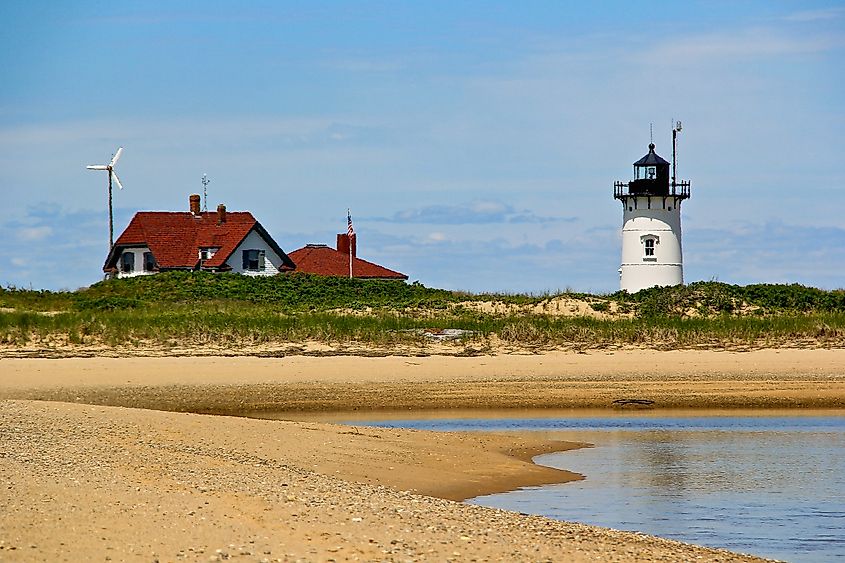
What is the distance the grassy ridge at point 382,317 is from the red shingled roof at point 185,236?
32.6 ft

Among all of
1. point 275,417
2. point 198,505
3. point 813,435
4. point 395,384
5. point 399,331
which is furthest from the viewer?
point 399,331

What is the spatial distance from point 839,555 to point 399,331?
1949 cm

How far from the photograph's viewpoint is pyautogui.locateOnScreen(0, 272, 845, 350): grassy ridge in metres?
28.7

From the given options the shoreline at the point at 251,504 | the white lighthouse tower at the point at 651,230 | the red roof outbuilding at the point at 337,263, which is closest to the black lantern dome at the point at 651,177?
the white lighthouse tower at the point at 651,230

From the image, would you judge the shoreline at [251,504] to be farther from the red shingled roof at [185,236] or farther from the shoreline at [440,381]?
the red shingled roof at [185,236]

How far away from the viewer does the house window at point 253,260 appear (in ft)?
173

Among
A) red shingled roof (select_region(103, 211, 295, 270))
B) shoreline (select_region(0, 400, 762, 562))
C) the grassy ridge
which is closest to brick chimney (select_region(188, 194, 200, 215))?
red shingled roof (select_region(103, 211, 295, 270))

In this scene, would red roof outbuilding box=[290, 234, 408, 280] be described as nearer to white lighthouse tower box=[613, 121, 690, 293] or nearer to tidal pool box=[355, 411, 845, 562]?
white lighthouse tower box=[613, 121, 690, 293]

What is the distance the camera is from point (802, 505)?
12.3 meters

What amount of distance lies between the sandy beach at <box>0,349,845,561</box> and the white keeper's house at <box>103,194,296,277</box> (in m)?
25.8

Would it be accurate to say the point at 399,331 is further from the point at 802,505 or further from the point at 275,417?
the point at 802,505

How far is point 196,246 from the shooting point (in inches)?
2072

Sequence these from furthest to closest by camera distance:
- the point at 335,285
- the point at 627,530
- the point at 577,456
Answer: the point at 335,285 < the point at 577,456 < the point at 627,530

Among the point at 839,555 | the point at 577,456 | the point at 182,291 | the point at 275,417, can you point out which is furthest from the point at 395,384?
the point at 182,291
